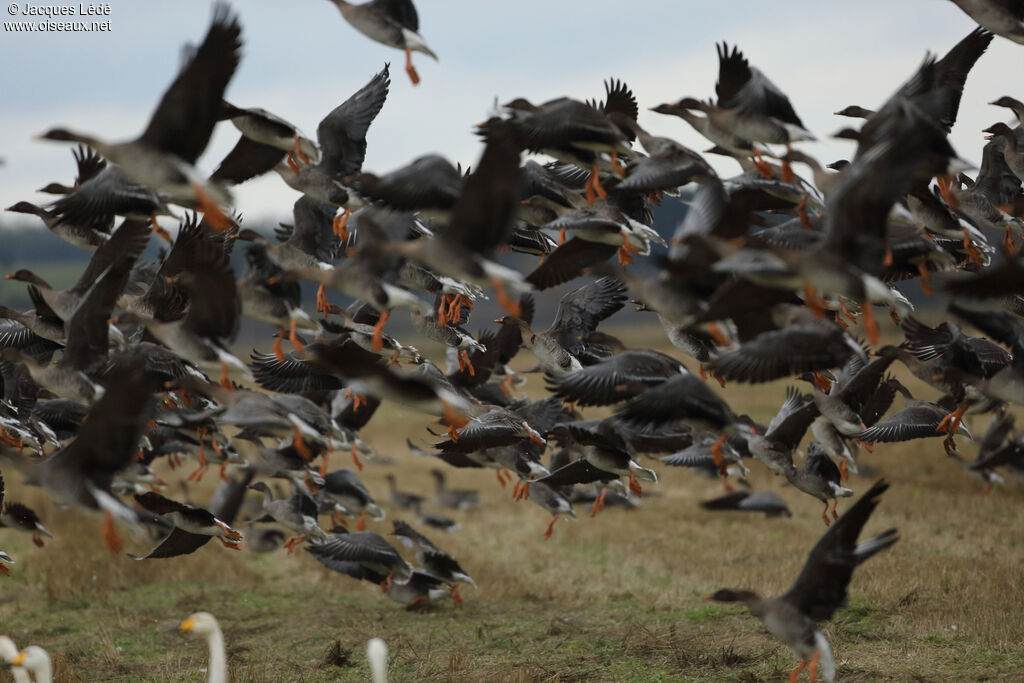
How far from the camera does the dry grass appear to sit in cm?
907

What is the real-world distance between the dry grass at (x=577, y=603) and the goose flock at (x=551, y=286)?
150 centimetres

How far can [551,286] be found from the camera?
27.4 ft

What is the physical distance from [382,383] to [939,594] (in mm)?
7402

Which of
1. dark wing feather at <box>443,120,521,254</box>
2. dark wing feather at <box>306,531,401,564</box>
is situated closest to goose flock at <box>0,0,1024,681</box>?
dark wing feather at <box>443,120,521,254</box>

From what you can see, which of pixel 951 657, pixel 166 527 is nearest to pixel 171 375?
pixel 166 527

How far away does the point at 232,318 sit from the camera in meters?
6.60

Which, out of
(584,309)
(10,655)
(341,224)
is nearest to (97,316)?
(341,224)

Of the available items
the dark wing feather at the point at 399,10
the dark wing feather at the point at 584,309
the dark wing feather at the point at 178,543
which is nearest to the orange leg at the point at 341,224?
the dark wing feather at the point at 399,10

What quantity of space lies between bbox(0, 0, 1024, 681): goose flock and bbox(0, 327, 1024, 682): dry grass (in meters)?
1.50

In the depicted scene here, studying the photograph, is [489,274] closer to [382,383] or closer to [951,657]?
[382,383]

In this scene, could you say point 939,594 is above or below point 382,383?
below

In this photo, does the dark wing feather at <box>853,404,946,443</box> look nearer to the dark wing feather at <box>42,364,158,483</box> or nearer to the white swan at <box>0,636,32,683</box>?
the dark wing feather at <box>42,364,158,483</box>

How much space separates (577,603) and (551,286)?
5.40 metres

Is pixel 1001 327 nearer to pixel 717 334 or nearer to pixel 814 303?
pixel 814 303
